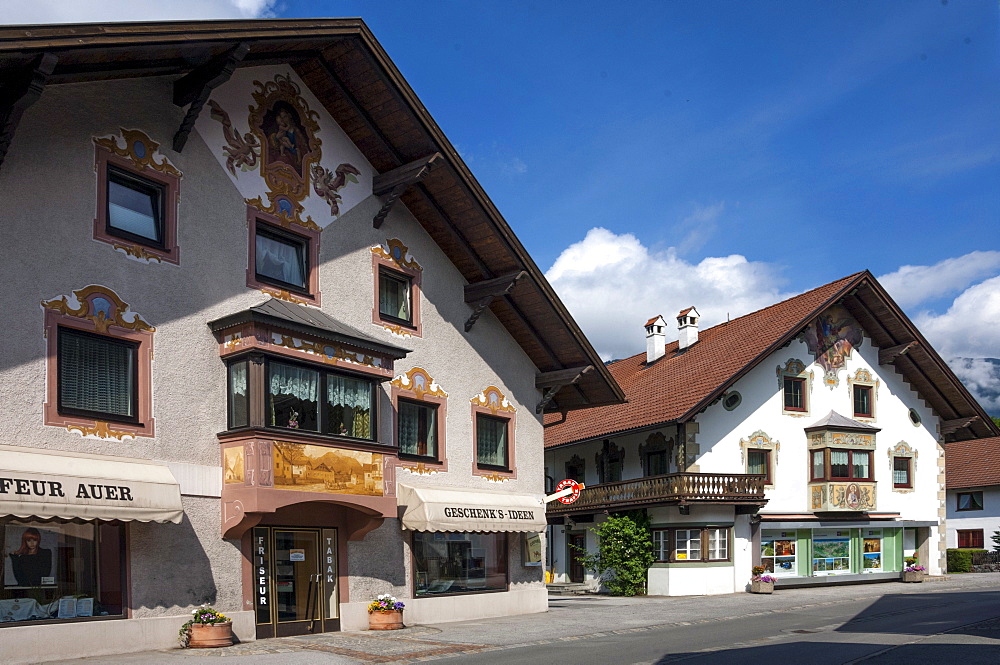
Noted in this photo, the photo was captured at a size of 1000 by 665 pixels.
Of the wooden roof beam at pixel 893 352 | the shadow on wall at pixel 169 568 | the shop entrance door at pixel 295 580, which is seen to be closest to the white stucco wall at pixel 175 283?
the shadow on wall at pixel 169 568

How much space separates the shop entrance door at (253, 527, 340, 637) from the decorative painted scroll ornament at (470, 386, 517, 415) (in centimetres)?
548

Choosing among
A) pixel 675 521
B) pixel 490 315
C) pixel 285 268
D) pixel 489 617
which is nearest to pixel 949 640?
pixel 489 617

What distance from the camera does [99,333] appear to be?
15.8 metres

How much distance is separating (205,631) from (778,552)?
79.4 feet

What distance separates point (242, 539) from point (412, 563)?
4.79 meters

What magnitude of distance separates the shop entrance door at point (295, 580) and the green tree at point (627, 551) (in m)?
16.1

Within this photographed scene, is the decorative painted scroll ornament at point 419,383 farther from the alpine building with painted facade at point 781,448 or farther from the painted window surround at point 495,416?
the alpine building with painted facade at point 781,448

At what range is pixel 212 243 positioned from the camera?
1798 centimetres

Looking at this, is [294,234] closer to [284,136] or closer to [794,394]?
[284,136]

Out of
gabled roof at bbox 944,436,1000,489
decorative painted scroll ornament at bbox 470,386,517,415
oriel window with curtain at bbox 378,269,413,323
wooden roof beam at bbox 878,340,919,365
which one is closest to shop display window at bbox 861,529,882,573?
wooden roof beam at bbox 878,340,919,365

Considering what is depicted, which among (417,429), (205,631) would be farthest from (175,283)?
(417,429)

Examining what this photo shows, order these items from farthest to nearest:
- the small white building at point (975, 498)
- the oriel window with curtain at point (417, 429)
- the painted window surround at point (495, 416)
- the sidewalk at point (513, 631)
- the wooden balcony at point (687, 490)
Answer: the small white building at point (975, 498) < the wooden balcony at point (687, 490) < the painted window surround at point (495, 416) < the oriel window with curtain at point (417, 429) < the sidewalk at point (513, 631)

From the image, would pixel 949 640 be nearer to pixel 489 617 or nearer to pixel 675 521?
pixel 489 617

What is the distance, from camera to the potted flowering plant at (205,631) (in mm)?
16000
